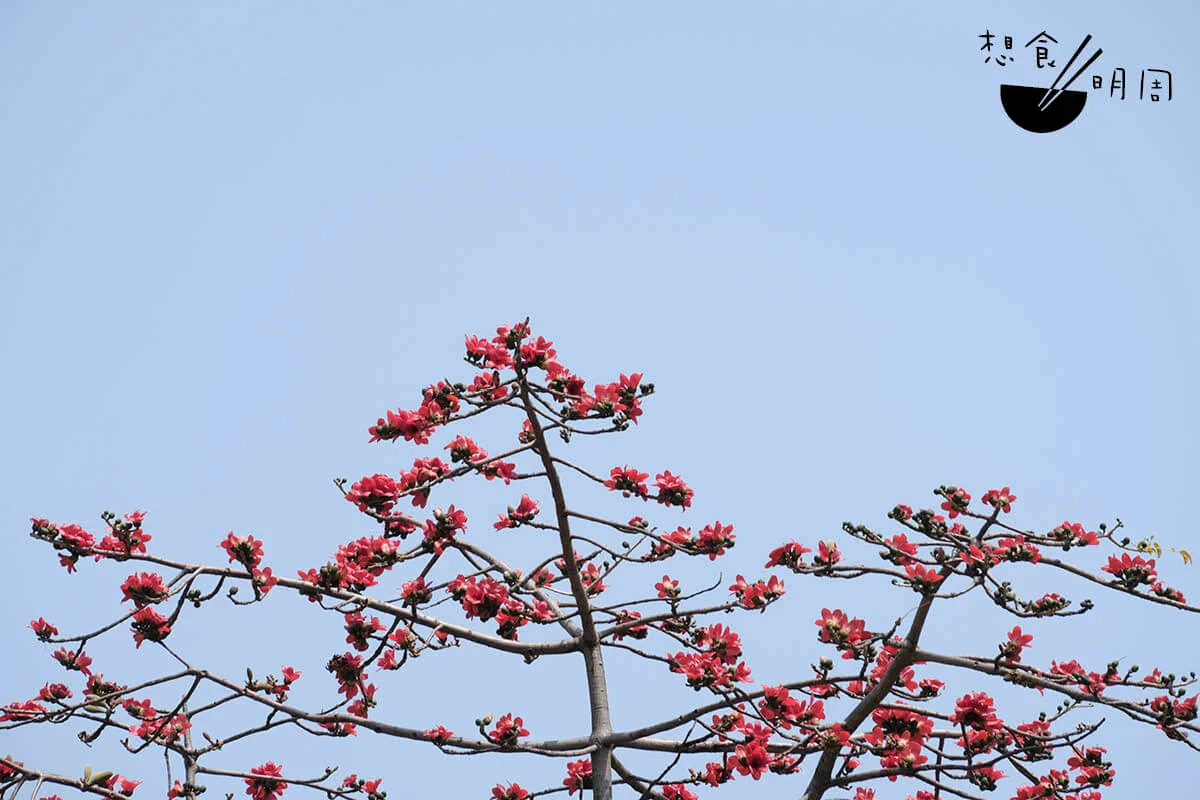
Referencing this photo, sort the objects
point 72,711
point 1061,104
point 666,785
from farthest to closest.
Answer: point 1061,104 < point 666,785 < point 72,711

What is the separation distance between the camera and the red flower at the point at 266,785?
5176 mm

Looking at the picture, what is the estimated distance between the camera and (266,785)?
17.1ft

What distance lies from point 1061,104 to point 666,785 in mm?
4032

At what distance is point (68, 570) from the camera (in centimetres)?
448

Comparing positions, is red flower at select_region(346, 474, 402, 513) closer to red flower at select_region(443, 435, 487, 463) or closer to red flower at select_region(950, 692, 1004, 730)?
red flower at select_region(443, 435, 487, 463)

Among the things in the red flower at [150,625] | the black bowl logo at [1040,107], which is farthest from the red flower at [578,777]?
the black bowl logo at [1040,107]

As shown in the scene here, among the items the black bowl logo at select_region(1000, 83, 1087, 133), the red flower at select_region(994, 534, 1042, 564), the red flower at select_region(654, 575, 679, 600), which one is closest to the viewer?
the red flower at select_region(994, 534, 1042, 564)

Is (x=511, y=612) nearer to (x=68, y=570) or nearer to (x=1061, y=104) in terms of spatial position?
(x=68, y=570)

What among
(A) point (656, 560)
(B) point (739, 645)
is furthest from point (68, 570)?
(B) point (739, 645)

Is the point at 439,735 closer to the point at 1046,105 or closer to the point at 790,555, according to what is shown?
the point at 790,555

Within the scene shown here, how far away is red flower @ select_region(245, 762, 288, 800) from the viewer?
5176 mm

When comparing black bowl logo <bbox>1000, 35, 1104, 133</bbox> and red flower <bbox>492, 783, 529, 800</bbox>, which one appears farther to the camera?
black bowl logo <bbox>1000, 35, 1104, 133</bbox>

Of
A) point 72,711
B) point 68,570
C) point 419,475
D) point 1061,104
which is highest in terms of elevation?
point 1061,104

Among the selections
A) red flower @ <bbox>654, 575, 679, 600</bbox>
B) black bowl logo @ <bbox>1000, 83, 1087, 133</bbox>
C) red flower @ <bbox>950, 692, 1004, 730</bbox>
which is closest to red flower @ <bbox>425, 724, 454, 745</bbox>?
red flower @ <bbox>654, 575, 679, 600</bbox>
